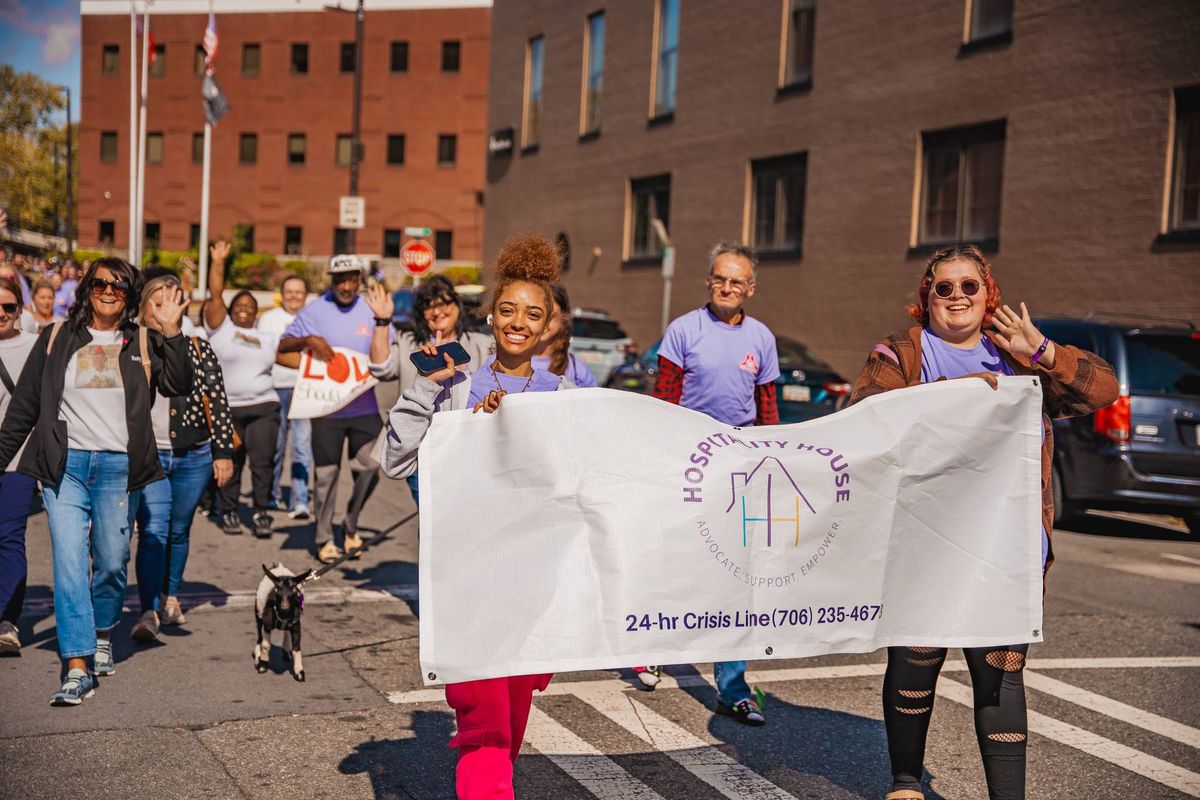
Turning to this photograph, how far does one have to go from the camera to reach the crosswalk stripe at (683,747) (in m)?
5.29

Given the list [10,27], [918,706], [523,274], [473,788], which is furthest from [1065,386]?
[10,27]

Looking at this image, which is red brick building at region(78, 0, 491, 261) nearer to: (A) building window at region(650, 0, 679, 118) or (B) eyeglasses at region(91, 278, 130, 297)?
(A) building window at region(650, 0, 679, 118)

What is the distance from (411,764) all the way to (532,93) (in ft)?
106

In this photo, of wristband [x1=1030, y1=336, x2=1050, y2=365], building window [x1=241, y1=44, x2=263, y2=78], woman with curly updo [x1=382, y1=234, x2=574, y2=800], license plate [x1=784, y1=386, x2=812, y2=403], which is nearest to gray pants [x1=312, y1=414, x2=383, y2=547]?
woman with curly updo [x1=382, y1=234, x2=574, y2=800]

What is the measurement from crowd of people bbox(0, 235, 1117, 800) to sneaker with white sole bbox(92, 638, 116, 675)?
0.07 feet

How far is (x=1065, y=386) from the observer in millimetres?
4703

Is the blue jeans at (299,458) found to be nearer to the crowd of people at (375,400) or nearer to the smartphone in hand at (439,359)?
the crowd of people at (375,400)

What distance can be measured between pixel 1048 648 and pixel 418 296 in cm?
438

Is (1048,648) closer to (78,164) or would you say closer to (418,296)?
(418,296)

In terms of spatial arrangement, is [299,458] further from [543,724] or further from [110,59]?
[110,59]

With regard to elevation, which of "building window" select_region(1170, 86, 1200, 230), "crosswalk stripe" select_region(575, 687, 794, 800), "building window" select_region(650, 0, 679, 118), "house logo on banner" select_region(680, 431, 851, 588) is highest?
"building window" select_region(650, 0, 679, 118)

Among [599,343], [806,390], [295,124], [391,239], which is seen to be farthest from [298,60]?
[806,390]

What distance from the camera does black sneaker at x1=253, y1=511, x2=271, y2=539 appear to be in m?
10.9

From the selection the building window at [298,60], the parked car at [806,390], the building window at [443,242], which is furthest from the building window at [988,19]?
the building window at [298,60]
